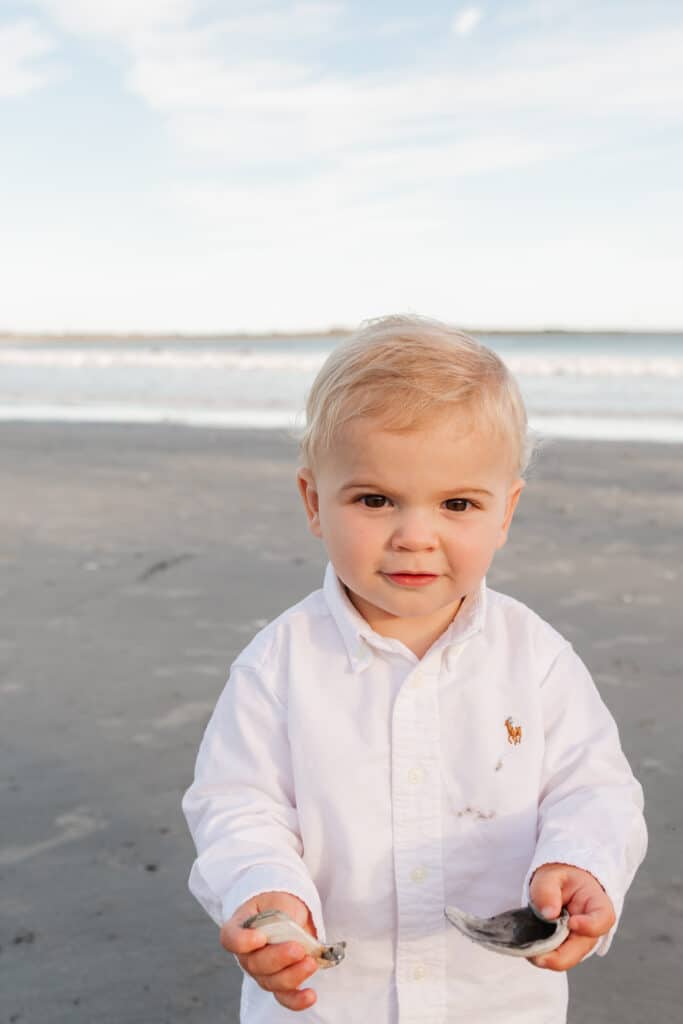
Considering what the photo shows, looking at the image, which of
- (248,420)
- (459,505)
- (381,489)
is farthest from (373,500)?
(248,420)

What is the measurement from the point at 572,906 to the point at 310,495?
2.40ft

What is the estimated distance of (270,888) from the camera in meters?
1.49

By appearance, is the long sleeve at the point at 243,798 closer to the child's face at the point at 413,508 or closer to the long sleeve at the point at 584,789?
the child's face at the point at 413,508

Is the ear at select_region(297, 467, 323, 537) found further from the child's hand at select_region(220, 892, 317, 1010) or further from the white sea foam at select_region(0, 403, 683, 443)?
the white sea foam at select_region(0, 403, 683, 443)

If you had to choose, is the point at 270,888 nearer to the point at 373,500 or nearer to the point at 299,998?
the point at 299,998

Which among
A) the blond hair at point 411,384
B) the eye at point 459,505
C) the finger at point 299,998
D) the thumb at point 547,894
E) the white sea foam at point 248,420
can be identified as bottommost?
the white sea foam at point 248,420

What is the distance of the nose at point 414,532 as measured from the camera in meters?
1.57

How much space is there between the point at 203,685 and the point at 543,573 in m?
2.24

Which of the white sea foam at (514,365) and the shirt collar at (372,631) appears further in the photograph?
the white sea foam at (514,365)

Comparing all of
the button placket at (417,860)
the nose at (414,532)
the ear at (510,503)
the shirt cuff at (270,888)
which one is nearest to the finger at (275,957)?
the shirt cuff at (270,888)

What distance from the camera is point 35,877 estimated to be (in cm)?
260

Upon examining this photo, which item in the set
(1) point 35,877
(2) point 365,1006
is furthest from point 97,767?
(2) point 365,1006

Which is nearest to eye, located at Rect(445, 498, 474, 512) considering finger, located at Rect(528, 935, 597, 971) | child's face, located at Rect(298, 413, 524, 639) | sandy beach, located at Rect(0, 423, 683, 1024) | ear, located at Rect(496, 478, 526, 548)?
child's face, located at Rect(298, 413, 524, 639)

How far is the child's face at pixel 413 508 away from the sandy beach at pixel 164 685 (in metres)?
1.10
